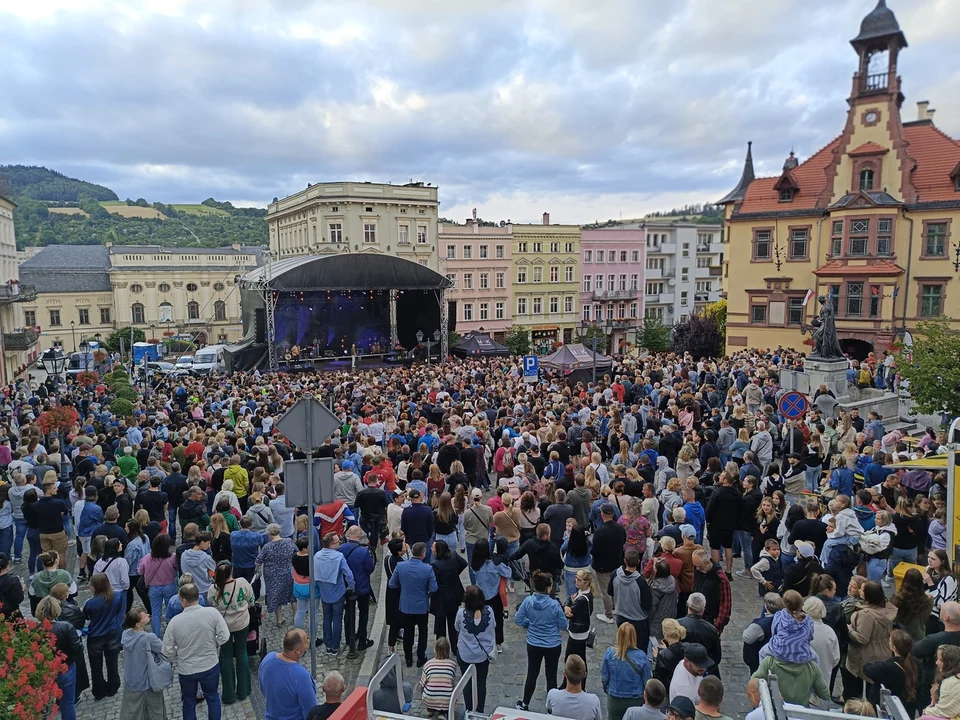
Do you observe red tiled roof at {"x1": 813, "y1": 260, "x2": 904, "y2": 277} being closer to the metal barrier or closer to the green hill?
the metal barrier

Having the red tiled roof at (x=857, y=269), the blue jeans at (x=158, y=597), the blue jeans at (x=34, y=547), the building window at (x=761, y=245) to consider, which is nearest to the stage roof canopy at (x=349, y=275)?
the building window at (x=761, y=245)

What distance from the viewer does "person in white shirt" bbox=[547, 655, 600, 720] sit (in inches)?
190

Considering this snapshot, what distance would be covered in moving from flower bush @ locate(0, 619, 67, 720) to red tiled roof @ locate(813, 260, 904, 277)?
35445 millimetres

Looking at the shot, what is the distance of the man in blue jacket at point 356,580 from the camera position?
7.21m

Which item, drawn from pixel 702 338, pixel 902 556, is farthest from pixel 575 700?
pixel 702 338

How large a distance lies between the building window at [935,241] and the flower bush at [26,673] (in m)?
36.4

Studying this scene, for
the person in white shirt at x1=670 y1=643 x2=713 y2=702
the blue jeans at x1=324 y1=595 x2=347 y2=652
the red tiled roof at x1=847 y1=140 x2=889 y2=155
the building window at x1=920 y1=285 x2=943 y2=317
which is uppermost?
the red tiled roof at x1=847 y1=140 x2=889 y2=155

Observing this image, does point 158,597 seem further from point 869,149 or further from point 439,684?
point 869,149

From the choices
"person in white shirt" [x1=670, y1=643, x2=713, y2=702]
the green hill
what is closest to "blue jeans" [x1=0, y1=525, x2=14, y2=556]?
"person in white shirt" [x1=670, y1=643, x2=713, y2=702]

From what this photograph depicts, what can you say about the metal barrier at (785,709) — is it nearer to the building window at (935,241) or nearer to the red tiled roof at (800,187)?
the building window at (935,241)

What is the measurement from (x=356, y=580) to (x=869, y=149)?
3448cm

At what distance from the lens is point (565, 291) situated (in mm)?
54781

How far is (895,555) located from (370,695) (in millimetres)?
6792

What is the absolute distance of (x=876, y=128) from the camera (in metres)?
32.3
